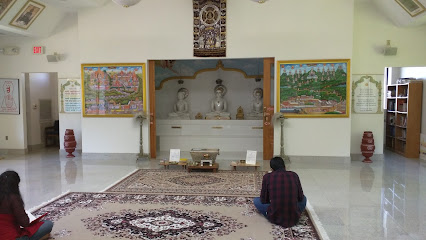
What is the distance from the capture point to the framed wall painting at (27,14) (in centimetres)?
854

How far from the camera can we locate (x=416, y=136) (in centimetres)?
971

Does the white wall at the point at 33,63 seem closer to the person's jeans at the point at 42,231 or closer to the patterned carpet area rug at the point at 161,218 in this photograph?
the patterned carpet area rug at the point at 161,218

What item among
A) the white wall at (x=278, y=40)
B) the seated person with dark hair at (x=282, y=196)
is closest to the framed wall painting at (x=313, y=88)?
the white wall at (x=278, y=40)

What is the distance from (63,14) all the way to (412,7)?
8979mm

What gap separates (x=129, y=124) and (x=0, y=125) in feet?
14.3

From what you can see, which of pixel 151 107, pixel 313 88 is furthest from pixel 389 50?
pixel 151 107

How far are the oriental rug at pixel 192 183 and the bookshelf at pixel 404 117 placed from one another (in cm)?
502

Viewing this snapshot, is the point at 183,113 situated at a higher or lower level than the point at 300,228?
higher

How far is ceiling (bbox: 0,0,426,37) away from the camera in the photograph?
27.1 feet

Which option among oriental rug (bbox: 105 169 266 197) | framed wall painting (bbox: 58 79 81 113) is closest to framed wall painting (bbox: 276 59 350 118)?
oriental rug (bbox: 105 169 266 197)

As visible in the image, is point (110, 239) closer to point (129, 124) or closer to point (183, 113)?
point (129, 124)

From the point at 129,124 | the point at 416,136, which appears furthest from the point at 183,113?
the point at 416,136

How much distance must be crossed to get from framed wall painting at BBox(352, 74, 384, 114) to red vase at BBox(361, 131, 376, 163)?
695 mm

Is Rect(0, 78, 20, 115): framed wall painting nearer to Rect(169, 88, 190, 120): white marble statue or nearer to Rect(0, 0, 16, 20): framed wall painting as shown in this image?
Rect(0, 0, 16, 20): framed wall painting
